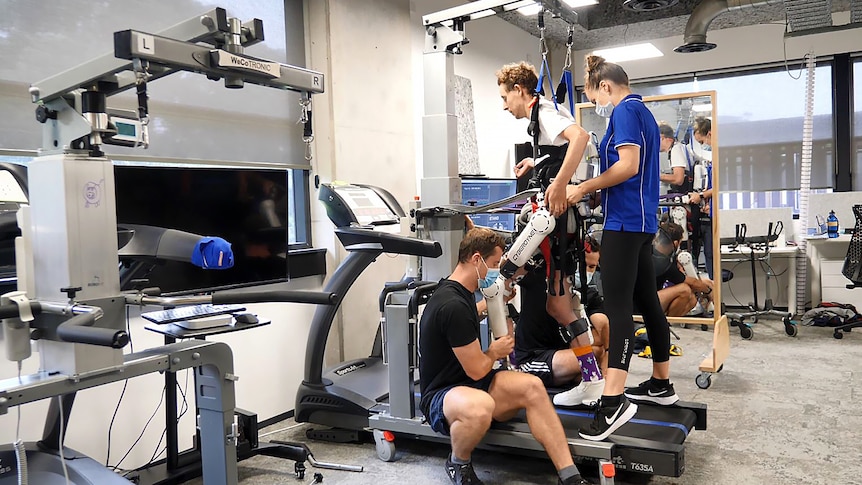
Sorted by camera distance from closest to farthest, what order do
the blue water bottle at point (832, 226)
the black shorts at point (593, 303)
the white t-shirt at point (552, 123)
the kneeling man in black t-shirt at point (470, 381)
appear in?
the kneeling man in black t-shirt at point (470, 381)
the white t-shirt at point (552, 123)
the black shorts at point (593, 303)
the blue water bottle at point (832, 226)

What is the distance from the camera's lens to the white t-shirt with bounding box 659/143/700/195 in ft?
18.9

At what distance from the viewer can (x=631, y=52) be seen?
7.71 m

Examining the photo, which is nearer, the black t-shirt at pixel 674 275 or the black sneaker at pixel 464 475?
the black sneaker at pixel 464 475

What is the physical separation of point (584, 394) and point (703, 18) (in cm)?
471

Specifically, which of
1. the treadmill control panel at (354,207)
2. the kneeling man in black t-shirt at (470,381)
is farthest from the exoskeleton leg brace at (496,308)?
the treadmill control panel at (354,207)

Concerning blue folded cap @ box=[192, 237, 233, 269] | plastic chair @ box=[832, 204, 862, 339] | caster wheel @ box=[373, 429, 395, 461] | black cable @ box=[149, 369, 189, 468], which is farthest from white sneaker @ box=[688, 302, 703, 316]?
blue folded cap @ box=[192, 237, 233, 269]

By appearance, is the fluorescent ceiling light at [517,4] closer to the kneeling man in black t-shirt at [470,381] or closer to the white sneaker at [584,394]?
the kneeling man in black t-shirt at [470,381]

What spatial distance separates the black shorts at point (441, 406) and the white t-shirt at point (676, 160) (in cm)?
331

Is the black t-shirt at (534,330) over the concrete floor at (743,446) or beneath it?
over

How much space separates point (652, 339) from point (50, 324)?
2643mm

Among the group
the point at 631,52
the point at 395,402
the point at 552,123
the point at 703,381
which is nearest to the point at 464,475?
the point at 395,402

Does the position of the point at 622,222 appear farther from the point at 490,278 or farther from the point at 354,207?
the point at 354,207

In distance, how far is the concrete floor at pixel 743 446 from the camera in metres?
3.19

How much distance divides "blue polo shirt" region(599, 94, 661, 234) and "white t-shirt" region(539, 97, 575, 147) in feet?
0.72
